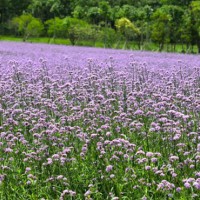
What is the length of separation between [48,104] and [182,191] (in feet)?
9.65

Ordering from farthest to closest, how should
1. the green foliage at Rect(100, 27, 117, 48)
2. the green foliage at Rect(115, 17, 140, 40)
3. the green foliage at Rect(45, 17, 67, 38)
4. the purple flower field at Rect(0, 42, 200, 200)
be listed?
the green foliage at Rect(45, 17, 67, 38)
the green foliage at Rect(100, 27, 117, 48)
the green foliage at Rect(115, 17, 140, 40)
the purple flower field at Rect(0, 42, 200, 200)

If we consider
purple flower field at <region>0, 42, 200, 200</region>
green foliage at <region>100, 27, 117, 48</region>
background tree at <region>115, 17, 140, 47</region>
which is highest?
background tree at <region>115, 17, 140, 47</region>

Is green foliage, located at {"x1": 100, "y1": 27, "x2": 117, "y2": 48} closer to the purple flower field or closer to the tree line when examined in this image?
the tree line

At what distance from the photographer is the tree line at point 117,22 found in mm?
41750

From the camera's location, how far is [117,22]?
45406 millimetres

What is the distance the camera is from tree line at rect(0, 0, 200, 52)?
137 feet

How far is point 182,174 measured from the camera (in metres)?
5.04

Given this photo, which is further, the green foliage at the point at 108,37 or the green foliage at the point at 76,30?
the green foliage at the point at 76,30

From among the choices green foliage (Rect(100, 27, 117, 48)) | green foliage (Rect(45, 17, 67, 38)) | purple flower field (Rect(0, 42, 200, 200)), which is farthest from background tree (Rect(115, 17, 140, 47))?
purple flower field (Rect(0, 42, 200, 200))

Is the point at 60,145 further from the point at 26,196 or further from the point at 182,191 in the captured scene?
the point at 182,191

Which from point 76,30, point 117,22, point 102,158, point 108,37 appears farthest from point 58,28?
point 102,158

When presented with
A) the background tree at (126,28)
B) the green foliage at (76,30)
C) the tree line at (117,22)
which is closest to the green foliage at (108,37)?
the tree line at (117,22)

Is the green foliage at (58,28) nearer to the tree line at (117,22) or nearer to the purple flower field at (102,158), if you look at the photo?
the tree line at (117,22)

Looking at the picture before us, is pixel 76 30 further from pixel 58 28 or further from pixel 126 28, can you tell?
pixel 58 28
